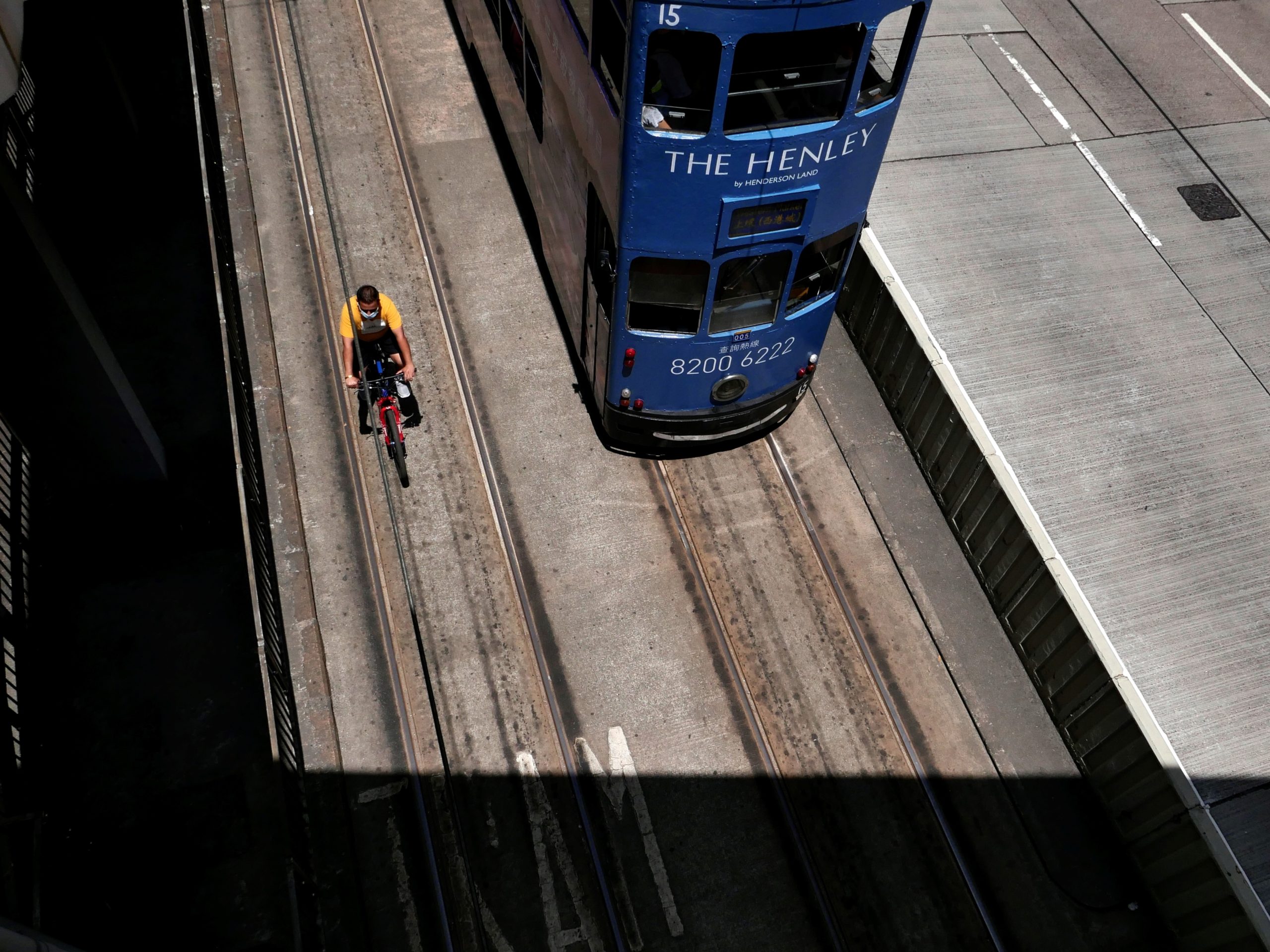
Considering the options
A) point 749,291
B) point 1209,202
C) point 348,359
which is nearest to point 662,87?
point 749,291

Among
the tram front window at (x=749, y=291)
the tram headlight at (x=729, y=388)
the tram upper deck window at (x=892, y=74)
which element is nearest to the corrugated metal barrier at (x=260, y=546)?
the tram headlight at (x=729, y=388)

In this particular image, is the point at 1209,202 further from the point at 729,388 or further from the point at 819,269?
the point at 729,388

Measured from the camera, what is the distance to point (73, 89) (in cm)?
1551

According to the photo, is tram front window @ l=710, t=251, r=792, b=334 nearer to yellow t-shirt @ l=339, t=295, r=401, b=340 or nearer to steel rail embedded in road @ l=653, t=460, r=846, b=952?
steel rail embedded in road @ l=653, t=460, r=846, b=952

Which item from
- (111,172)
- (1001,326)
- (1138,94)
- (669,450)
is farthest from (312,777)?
(1138,94)

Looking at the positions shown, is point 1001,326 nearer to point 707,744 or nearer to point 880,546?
point 880,546

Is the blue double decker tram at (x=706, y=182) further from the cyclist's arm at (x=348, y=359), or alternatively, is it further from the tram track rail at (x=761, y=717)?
the cyclist's arm at (x=348, y=359)

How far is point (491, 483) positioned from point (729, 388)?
3.41 metres

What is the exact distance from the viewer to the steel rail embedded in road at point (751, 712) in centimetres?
912

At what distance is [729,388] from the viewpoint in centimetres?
1017

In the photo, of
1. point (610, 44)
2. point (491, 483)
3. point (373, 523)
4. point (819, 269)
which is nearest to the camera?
point (610, 44)

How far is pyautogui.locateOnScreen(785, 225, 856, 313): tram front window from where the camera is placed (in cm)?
895

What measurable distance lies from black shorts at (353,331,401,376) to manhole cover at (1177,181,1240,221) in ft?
36.0

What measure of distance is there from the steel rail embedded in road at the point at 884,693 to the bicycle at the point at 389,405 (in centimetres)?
477
